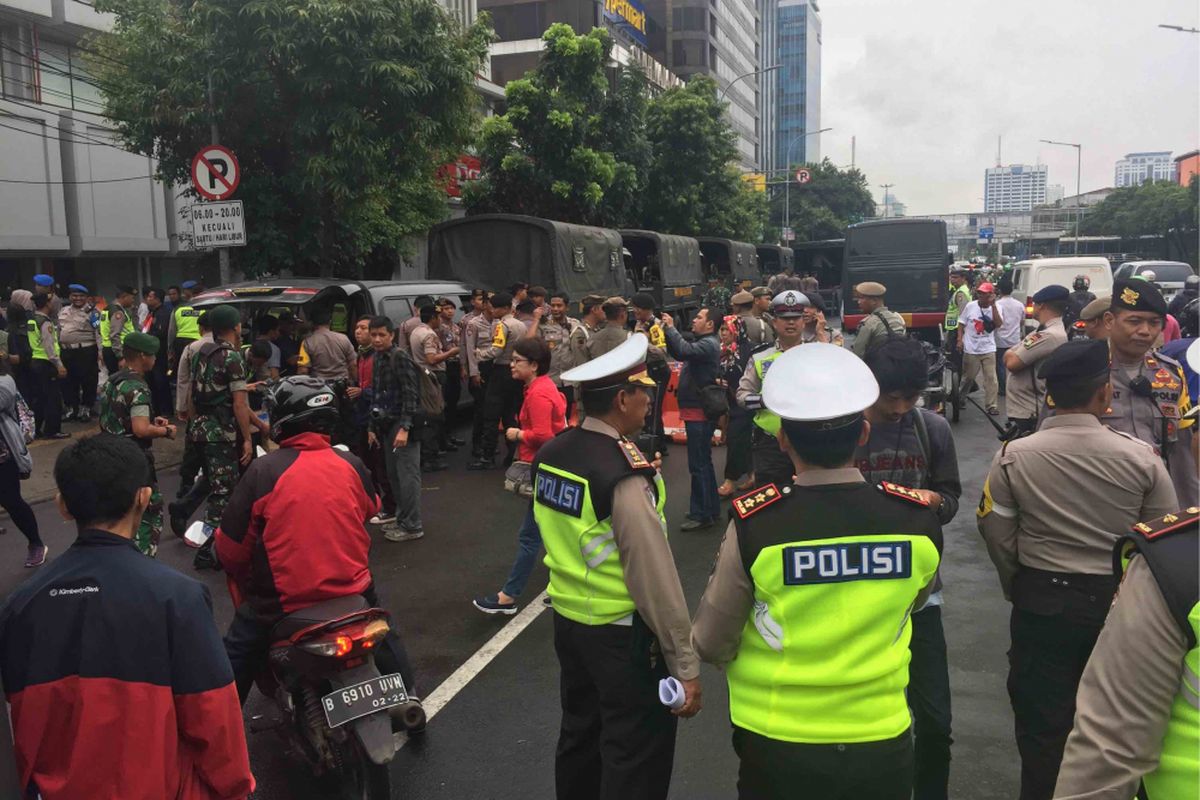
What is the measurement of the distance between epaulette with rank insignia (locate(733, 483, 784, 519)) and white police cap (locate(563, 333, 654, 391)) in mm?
847

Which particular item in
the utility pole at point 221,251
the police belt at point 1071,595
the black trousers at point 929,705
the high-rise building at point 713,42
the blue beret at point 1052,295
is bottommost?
the black trousers at point 929,705

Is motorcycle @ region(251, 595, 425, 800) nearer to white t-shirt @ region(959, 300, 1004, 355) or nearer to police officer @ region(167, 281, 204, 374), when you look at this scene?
police officer @ region(167, 281, 204, 374)

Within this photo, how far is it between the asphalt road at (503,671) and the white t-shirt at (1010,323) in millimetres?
4390

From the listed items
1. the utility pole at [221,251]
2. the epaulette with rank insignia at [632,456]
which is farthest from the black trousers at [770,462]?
the utility pole at [221,251]

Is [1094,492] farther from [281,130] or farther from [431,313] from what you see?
[281,130]

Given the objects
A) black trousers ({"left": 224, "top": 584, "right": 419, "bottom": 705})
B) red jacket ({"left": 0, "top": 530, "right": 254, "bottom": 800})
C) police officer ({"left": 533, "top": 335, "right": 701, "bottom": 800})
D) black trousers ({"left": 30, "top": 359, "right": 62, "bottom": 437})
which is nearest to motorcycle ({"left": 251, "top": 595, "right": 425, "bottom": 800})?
black trousers ({"left": 224, "top": 584, "right": 419, "bottom": 705})

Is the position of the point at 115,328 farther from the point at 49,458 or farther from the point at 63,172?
the point at 63,172

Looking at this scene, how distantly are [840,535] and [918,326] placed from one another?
60.9ft

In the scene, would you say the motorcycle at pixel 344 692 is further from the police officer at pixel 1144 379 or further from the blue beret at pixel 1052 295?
the blue beret at pixel 1052 295

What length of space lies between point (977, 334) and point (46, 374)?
38.0ft

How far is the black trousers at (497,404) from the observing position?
33.9ft

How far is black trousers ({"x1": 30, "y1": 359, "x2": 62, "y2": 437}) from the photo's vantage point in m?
12.1

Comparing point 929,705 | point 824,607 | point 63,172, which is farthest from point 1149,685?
point 63,172

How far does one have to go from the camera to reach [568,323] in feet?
37.5
